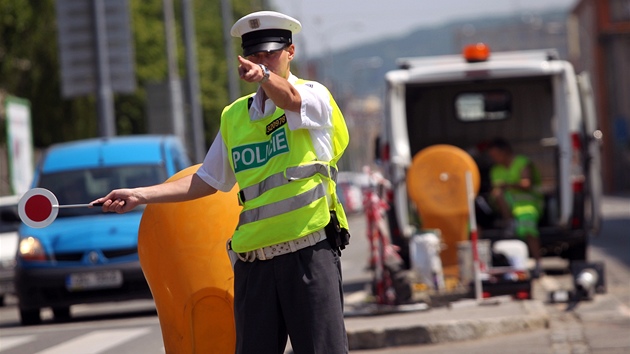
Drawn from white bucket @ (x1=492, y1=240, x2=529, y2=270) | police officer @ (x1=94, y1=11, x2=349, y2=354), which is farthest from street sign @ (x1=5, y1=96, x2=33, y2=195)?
police officer @ (x1=94, y1=11, x2=349, y2=354)

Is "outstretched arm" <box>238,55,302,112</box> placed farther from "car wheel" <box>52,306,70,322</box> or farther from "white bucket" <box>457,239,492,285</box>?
"car wheel" <box>52,306,70,322</box>

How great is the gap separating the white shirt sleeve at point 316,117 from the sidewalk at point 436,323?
490 centimetres

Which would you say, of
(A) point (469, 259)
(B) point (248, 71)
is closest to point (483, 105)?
(A) point (469, 259)

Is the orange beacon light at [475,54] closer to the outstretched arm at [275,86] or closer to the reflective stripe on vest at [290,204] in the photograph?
the reflective stripe on vest at [290,204]

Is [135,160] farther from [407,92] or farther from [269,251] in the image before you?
[269,251]

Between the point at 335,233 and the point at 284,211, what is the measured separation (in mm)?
216

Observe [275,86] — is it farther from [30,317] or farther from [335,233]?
[30,317]

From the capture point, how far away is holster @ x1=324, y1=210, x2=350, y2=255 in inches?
210

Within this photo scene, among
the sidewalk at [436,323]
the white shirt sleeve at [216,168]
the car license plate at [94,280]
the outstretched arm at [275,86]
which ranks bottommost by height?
the sidewalk at [436,323]

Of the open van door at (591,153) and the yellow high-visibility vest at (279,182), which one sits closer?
the yellow high-visibility vest at (279,182)

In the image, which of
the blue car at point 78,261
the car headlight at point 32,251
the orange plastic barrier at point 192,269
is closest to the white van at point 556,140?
the blue car at point 78,261

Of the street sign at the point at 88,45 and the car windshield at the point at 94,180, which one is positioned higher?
the street sign at the point at 88,45

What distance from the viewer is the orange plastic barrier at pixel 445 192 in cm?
1429

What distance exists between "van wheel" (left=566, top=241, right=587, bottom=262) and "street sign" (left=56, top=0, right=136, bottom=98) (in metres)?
11.8
